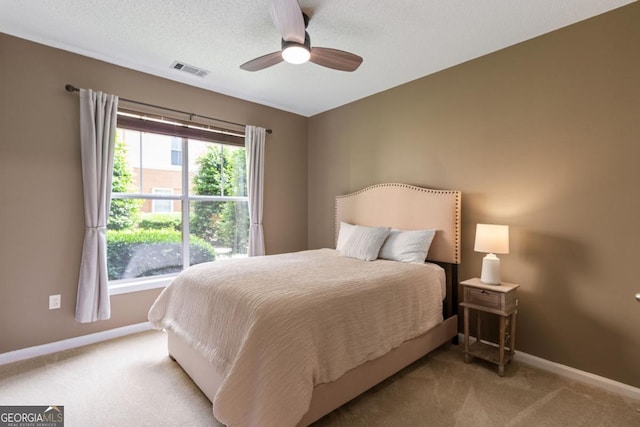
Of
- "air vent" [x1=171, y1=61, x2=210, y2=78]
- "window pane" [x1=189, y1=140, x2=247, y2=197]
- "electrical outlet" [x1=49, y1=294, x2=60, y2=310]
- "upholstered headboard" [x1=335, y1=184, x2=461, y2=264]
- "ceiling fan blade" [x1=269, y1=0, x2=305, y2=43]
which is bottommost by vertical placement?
"electrical outlet" [x1=49, y1=294, x2=60, y2=310]

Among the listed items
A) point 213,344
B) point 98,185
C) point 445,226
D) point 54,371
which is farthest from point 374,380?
point 98,185

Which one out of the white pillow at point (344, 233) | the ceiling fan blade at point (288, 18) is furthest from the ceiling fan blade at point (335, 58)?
the white pillow at point (344, 233)

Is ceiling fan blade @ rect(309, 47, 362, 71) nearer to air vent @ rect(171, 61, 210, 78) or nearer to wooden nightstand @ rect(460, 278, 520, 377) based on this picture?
air vent @ rect(171, 61, 210, 78)

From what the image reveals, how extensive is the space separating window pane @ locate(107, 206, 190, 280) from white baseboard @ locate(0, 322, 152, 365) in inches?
20.7

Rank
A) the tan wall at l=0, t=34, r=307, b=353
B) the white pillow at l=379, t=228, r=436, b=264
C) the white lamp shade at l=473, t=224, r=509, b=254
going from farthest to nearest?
the white pillow at l=379, t=228, r=436, b=264, the tan wall at l=0, t=34, r=307, b=353, the white lamp shade at l=473, t=224, r=509, b=254

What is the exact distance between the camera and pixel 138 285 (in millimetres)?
3227

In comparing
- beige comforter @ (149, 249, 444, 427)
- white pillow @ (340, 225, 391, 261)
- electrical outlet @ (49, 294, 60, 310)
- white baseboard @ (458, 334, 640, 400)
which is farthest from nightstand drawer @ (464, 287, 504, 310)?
electrical outlet @ (49, 294, 60, 310)

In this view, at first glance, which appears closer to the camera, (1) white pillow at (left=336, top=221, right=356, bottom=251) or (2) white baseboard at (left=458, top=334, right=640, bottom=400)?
(2) white baseboard at (left=458, top=334, right=640, bottom=400)

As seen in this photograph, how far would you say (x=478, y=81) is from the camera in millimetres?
2887

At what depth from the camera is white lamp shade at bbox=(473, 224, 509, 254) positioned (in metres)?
2.38

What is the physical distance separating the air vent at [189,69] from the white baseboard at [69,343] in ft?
8.79

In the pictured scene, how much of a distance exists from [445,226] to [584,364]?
1432mm

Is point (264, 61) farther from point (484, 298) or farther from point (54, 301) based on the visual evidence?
point (54, 301)

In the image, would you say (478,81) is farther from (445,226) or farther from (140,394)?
(140,394)
